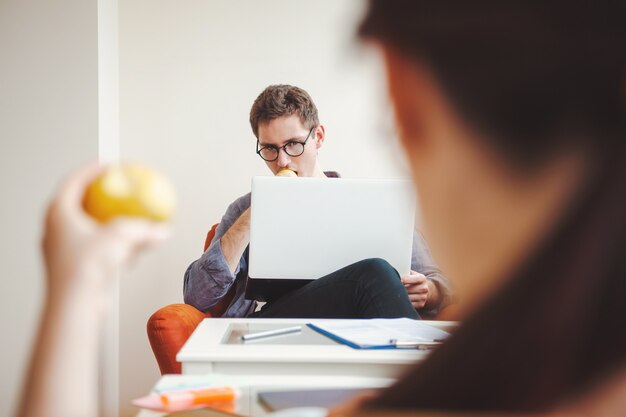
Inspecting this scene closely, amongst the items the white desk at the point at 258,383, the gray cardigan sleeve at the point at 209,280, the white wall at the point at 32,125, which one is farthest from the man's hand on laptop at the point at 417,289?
the white wall at the point at 32,125

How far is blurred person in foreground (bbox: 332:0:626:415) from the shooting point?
280mm

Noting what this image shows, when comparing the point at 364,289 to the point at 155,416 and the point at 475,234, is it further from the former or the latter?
the point at 475,234

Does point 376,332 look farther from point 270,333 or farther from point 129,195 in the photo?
point 129,195

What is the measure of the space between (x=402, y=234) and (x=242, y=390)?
3.05 feet

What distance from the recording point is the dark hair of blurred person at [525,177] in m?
0.28

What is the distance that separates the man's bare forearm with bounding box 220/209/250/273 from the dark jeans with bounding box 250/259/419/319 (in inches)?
10.5

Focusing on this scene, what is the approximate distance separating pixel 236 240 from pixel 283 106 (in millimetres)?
565

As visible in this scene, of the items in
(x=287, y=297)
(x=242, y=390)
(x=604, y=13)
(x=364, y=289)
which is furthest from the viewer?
(x=287, y=297)

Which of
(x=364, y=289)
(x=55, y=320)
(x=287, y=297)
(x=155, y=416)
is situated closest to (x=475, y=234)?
(x=55, y=320)

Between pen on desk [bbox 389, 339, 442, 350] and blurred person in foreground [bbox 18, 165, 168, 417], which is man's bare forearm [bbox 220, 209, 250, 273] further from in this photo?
blurred person in foreground [bbox 18, 165, 168, 417]

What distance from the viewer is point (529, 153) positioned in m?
0.29

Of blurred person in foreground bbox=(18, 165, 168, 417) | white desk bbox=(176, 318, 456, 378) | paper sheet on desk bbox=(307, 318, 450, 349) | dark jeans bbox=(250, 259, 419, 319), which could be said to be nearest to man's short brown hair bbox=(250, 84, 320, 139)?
dark jeans bbox=(250, 259, 419, 319)

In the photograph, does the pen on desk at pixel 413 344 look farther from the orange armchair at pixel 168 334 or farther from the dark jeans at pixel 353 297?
the orange armchair at pixel 168 334

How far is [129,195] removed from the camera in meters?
0.43
